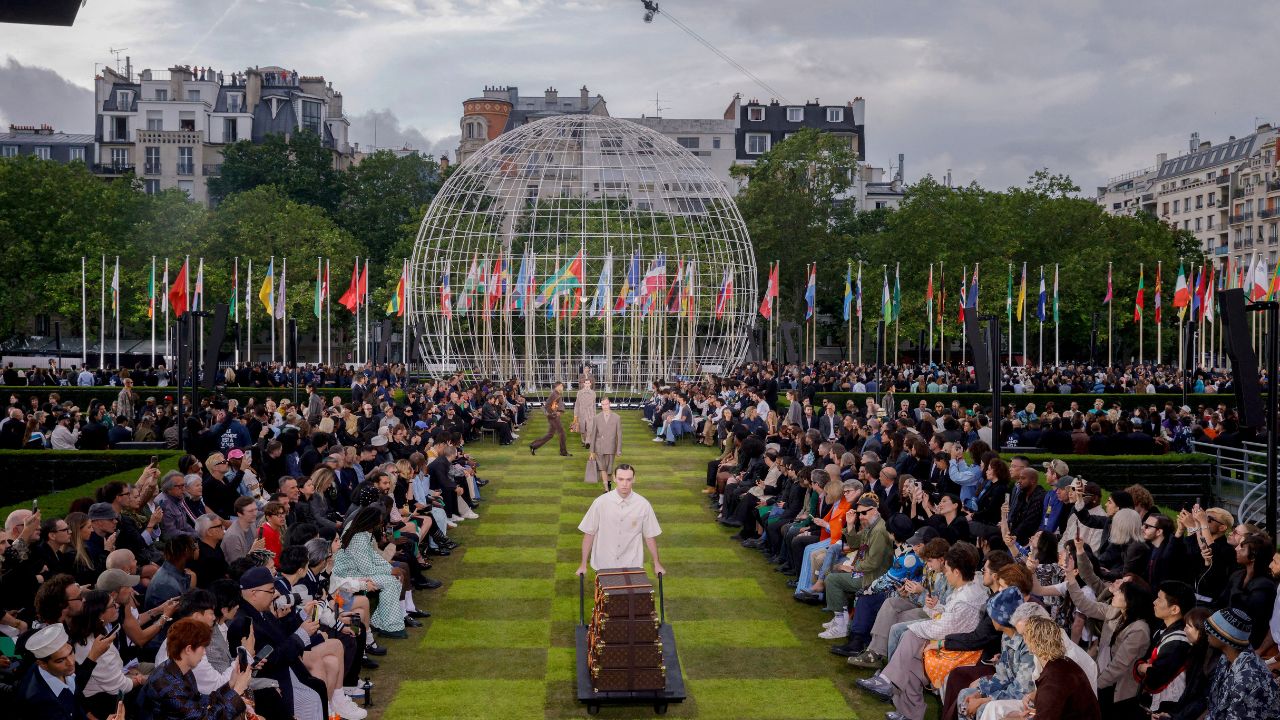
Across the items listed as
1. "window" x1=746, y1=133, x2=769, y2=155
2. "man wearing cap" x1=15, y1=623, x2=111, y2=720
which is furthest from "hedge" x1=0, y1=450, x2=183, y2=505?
"window" x1=746, y1=133, x2=769, y2=155

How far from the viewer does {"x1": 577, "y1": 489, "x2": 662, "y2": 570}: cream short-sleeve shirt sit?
34.6ft

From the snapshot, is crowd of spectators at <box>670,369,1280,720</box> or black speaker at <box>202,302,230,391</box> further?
black speaker at <box>202,302,230,391</box>

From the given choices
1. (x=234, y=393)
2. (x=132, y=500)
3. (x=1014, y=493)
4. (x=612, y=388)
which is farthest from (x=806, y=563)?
(x=612, y=388)

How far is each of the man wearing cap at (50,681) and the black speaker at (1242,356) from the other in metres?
10.8

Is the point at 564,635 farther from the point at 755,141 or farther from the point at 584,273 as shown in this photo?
the point at 755,141

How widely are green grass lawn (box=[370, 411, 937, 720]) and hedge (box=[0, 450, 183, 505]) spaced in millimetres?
6580

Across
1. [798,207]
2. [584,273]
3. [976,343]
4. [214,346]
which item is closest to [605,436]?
[976,343]

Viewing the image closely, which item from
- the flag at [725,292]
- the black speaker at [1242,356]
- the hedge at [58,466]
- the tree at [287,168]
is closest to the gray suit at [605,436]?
the hedge at [58,466]

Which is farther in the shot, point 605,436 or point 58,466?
point 605,436

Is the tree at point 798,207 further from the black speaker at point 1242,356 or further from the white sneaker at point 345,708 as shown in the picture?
the white sneaker at point 345,708

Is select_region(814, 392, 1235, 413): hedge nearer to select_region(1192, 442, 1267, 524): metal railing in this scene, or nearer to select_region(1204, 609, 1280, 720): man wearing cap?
select_region(1192, 442, 1267, 524): metal railing

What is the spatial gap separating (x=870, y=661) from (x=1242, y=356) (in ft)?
16.5

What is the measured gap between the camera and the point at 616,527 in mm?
Result: 10547

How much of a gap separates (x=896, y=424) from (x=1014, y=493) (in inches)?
246
